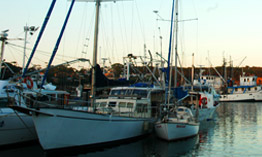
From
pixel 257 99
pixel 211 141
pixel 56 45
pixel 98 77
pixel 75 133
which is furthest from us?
pixel 257 99

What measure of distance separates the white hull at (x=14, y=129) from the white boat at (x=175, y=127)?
30.0 ft

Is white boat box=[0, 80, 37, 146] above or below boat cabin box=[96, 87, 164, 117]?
below

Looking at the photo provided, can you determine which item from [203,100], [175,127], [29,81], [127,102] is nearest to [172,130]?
[175,127]

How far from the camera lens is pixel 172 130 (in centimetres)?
1939

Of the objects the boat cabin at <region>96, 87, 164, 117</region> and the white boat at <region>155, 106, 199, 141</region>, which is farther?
the boat cabin at <region>96, 87, 164, 117</region>

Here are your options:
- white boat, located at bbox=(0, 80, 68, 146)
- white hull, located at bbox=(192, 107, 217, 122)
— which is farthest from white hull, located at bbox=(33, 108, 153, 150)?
white hull, located at bbox=(192, 107, 217, 122)

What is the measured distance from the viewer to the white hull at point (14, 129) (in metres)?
17.1

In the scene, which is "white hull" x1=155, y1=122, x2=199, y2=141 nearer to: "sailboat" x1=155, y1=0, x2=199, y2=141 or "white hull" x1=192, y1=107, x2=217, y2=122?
"sailboat" x1=155, y1=0, x2=199, y2=141

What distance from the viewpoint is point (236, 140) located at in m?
21.2

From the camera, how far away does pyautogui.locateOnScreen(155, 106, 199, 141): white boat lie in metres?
19.2

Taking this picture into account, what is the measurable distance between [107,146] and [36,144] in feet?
17.0

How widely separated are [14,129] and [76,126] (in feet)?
15.9

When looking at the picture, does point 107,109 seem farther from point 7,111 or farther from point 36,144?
point 7,111

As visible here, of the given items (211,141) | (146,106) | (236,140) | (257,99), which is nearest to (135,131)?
(146,106)
